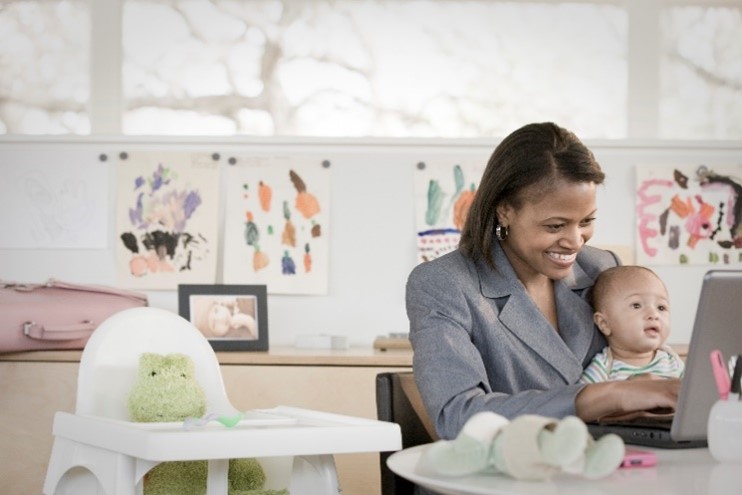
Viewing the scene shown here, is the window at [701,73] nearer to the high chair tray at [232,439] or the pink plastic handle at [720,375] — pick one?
the high chair tray at [232,439]

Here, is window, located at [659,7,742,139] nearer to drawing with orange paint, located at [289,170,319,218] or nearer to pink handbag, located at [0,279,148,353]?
drawing with orange paint, located at [289,170,319,218]

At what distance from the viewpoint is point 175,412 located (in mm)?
2281

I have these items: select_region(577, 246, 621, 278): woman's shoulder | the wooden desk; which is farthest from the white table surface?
the wooden desk

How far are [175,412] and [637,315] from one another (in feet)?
2.87

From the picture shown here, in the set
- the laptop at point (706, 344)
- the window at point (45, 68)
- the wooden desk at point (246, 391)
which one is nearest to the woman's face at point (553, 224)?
the laptop at point (706, 344)

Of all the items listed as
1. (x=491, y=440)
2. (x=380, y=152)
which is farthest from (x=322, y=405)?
(x=491, y=440)

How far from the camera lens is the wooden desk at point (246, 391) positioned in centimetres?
303

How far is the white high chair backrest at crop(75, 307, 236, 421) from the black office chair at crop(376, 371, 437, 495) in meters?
0.52

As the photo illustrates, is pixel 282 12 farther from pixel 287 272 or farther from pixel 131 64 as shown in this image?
pixel 287 272

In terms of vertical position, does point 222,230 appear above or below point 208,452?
above

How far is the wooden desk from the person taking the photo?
3027 mm

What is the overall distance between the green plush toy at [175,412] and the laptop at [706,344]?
96cm

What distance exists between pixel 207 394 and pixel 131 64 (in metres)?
1.45

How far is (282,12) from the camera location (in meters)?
3.58
